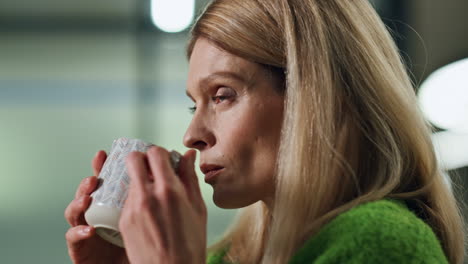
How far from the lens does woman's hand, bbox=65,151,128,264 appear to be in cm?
88

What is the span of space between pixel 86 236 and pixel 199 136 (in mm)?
231

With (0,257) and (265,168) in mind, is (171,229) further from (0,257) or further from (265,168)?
(0,257)

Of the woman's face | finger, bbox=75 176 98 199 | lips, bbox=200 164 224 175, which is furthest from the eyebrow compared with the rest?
finger, bbox=75 176 98 199

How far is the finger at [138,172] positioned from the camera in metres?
0.72

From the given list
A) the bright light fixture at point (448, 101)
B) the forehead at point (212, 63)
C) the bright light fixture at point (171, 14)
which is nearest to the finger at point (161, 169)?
the forehead at point (212, 63)

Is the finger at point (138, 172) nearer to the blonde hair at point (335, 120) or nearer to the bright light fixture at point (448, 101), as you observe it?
the blonde hair at point (335, 120)

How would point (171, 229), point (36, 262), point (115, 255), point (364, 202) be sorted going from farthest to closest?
point (36, 262) → point (115, 255) → point (364, 202) → point (171, 229)

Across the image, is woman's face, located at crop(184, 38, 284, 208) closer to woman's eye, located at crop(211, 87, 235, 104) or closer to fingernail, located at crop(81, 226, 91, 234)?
woman's eye, located at crop(211, 87, 235, 104)

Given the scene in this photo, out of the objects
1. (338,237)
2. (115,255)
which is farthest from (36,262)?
(338,237)

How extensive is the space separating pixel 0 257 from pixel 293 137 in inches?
91.0

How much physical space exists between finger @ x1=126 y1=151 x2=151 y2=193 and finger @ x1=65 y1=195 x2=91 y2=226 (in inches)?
4.7

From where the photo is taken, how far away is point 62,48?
287 centimetres

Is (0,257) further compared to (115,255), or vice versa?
(0,257)

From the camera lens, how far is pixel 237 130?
0.94m
